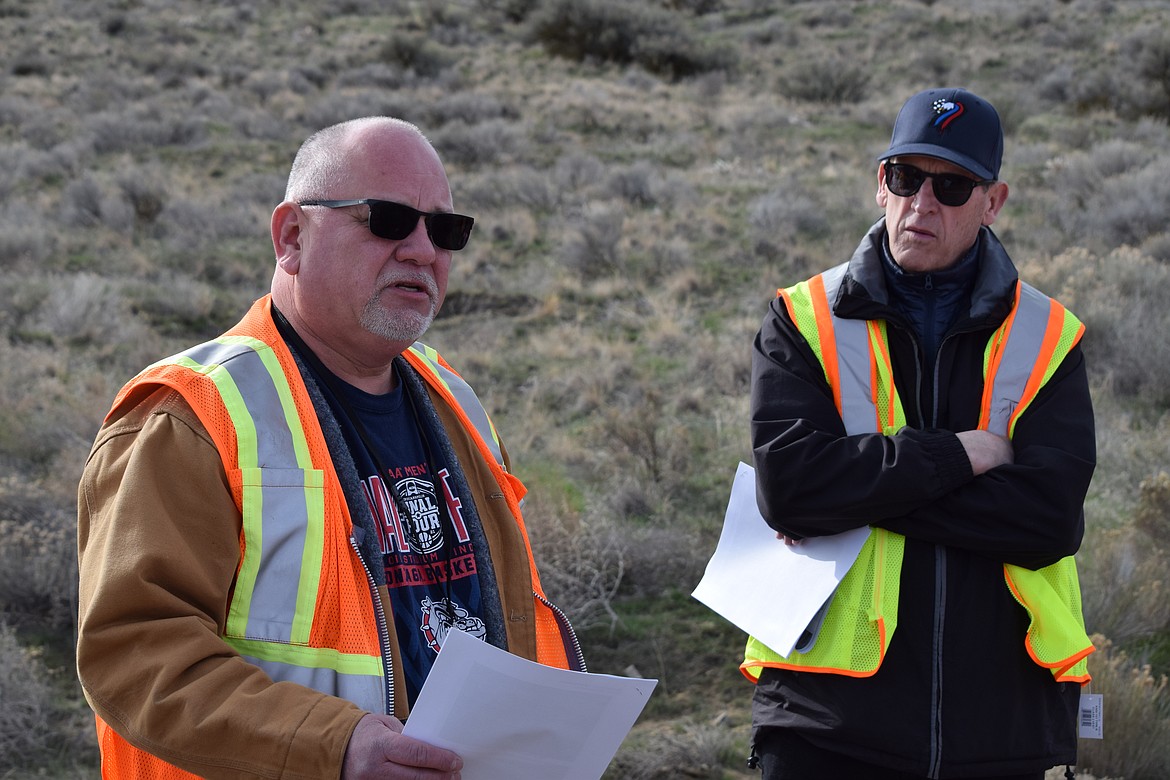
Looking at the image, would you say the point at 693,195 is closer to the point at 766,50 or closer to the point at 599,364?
the point at 599,364

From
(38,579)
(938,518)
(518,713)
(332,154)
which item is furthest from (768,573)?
(38,579)

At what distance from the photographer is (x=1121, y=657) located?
3971mm

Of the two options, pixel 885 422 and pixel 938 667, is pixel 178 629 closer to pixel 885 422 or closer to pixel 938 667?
pixel 938 667

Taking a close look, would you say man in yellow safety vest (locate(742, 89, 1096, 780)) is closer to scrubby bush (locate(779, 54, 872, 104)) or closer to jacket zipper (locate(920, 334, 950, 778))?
jacket zipper (locate(920, 334, 950, 778))

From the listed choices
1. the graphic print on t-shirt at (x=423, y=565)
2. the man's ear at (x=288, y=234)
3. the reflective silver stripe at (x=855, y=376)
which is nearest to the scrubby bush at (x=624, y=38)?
the reflective silver stripe at (x=855, y=376)

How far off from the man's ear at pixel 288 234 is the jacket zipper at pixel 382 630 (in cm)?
62

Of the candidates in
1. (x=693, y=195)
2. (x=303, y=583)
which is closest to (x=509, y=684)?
(x=303, y=583)

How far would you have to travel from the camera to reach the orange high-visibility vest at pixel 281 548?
1799mm

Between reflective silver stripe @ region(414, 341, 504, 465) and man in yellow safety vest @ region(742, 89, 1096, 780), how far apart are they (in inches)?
26.0

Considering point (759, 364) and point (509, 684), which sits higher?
point (759, 364)

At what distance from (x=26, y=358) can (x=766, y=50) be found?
22.5 m

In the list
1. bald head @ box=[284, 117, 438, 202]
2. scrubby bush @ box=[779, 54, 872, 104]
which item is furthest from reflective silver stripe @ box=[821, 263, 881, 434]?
scrubby bush @ box=[779, 54, 872, 104]

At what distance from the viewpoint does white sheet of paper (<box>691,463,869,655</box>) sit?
2.54m

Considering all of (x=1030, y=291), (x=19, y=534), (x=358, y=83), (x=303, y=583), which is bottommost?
(x=19, y=534)
